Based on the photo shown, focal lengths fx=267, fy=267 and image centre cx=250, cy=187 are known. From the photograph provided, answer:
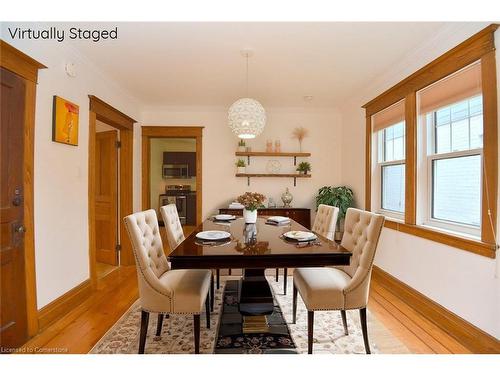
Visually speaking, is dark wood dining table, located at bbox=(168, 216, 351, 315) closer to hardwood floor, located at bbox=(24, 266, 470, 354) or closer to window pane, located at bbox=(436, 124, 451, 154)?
hardwood floor, located at bbox=(24, 266, 470, 354)

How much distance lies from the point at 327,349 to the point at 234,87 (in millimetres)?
3170

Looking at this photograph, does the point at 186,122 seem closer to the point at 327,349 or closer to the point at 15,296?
the point at 15,296

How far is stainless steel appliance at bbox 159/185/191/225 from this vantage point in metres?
7.19

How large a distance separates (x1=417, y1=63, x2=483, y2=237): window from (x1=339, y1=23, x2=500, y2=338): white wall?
25cm

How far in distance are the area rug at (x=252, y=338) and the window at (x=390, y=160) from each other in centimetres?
199

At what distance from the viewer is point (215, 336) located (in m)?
2.08

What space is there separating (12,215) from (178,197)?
532 cm

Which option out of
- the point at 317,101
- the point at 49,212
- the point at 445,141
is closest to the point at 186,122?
the point at 317,101

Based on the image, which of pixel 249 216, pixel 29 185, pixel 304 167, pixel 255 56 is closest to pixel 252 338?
pixel 249 216

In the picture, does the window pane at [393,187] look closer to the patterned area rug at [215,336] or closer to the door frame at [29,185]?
the patterned area rug at [215,336]

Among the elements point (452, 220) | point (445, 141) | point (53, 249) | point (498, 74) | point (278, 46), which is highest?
point (278, 46)

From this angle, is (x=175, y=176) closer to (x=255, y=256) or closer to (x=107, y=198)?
(x=107, y=198)

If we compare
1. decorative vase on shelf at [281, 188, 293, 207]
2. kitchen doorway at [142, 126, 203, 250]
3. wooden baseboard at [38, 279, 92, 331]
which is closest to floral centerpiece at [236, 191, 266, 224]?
wooden baseboard at [38, 279, 92, 331]
